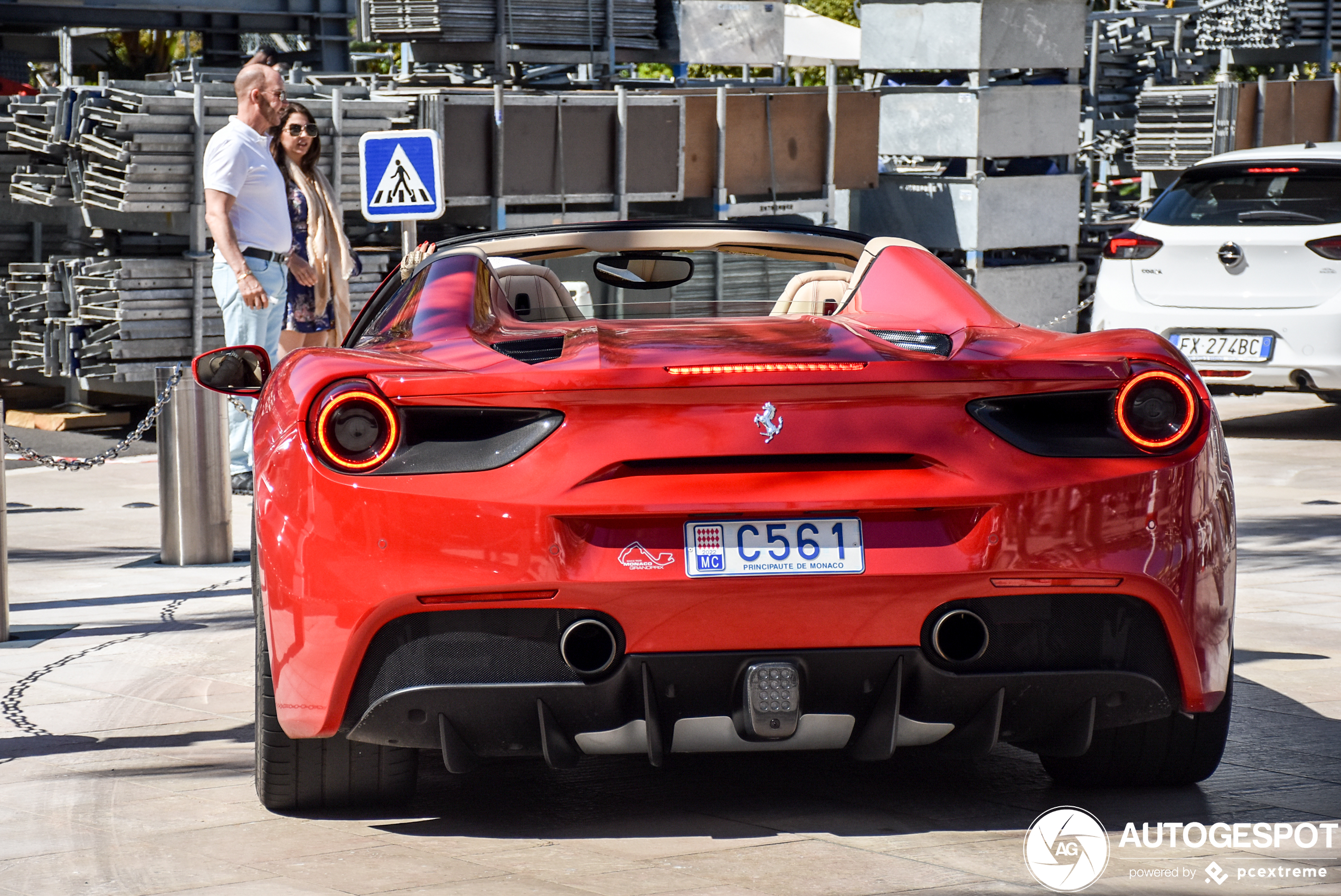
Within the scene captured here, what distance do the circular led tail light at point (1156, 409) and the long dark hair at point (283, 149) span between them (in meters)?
6.45

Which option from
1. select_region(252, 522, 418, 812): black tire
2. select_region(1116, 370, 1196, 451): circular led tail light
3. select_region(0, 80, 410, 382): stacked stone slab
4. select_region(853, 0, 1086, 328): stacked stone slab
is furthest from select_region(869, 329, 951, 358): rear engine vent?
select_region(853, 0, 1086, 328): stacked stone slab

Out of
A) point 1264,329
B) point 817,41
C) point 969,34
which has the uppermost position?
point 817,41

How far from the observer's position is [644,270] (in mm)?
5105

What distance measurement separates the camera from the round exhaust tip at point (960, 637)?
357cm

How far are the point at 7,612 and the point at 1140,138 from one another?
16617 mm

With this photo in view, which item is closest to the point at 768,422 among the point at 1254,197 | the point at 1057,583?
the point at 1057,583

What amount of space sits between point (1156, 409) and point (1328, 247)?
8.08m

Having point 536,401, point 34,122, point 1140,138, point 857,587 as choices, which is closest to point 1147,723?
point 857,587

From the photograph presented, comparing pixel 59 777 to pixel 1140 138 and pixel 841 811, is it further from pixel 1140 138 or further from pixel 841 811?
pixel 1140 138

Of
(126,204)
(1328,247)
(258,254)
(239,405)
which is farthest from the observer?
(126,204)

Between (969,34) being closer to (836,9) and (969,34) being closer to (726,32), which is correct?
(726,32)

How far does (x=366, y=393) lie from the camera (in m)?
3.58

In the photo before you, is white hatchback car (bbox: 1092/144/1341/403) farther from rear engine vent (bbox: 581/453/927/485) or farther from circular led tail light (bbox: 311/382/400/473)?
circular led tail light (bbox: 311/382/400/473)

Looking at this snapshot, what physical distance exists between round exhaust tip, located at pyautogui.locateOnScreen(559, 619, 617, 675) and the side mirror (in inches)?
75.5
